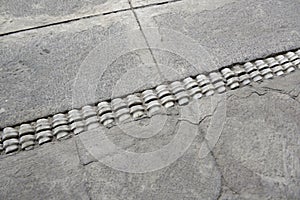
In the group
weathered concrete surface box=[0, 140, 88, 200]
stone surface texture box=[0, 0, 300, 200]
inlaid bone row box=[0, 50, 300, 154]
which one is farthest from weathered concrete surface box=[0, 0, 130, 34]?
weathered concrete surface box=[0, 140, 88, 200]

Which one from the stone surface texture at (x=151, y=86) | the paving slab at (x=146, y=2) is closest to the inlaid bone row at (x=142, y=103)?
the stone surface texture at (x=151, y=86)

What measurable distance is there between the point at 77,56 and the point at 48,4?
0.83 meters

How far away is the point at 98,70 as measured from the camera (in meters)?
2.35

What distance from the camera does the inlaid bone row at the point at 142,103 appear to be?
1.98m

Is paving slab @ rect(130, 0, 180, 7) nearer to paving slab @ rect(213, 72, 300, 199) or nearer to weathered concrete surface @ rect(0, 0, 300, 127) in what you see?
weathered concrete surface @ rect(0, 0, 300, 127)

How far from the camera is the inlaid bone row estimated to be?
198 centimetres

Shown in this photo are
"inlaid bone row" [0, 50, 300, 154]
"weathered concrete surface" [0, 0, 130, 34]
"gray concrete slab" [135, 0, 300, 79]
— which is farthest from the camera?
"weathered concrete surface" [0, 0, 130, 34]

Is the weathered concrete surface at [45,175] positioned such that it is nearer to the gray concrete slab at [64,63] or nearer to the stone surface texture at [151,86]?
the stone surface texture at [151,86]

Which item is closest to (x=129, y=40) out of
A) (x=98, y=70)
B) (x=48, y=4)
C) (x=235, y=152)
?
(x=98, y=70)

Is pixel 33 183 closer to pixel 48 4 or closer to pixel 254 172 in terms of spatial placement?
pixel 254 172

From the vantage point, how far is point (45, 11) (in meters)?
2.81

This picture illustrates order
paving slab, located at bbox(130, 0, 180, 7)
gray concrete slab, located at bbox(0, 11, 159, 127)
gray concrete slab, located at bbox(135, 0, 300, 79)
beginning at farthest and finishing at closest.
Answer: paving slab, located at bbox(130, 0, 180, 7) < gray concrete slab, located at bbox(135, 0, 300, 79) < gray concrete slab, located at bbox(0, 11, 159, 127)

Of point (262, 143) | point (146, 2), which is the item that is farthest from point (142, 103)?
point (146, 2)

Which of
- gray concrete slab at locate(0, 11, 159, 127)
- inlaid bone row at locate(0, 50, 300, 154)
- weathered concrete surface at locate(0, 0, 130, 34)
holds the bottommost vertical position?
inlaid bone row at locate(0, 50, 300, 154)
